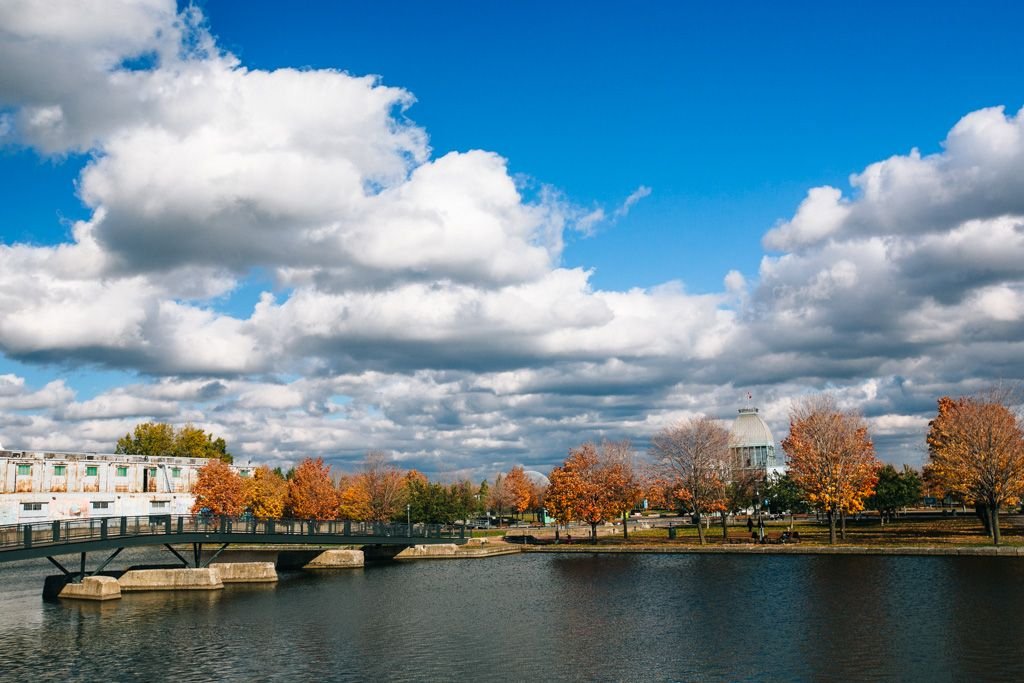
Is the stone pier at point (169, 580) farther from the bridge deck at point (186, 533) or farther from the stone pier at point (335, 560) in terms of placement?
the stone pier at point (335, 560)

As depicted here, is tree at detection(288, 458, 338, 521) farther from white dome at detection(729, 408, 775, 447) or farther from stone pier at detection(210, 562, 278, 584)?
white dome at detection(729, 408, 775, 447)

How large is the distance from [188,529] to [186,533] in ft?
4.02

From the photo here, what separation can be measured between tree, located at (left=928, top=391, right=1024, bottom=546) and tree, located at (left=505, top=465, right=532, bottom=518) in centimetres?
9024

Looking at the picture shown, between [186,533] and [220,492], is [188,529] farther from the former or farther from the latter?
[220,492]

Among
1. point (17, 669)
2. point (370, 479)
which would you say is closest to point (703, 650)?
point (17, 669)

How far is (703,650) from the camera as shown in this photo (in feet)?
124

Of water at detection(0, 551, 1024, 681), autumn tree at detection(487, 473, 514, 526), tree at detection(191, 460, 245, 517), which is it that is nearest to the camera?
water at detection(0, 551, 1024, 681)

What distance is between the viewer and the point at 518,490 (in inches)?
6476

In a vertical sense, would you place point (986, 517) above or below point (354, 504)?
below

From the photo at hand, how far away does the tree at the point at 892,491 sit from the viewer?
4454 inches

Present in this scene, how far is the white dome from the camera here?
185 metres

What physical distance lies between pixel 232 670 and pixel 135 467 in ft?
338

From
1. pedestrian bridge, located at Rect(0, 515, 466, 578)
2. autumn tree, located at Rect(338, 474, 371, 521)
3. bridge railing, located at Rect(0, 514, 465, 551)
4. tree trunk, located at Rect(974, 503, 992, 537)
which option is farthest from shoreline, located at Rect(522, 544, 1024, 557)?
autumn tree, located at Rect(338, 474, 371, 521)

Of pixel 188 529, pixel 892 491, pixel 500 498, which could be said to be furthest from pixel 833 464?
pixel 500 498
